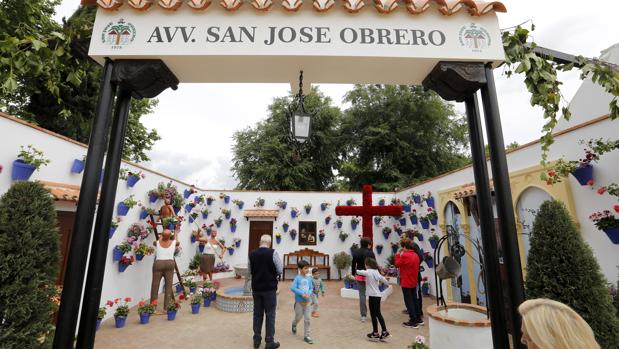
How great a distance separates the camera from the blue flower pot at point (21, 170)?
375cm

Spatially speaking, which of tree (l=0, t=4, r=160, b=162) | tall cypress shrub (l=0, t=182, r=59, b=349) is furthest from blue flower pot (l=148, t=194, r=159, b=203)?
tall cypress shrub (l=0, t=182, r=59, b=349)

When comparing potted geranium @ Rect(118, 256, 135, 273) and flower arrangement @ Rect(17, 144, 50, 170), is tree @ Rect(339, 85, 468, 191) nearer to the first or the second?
potted geranium @ Rect(118, 256, 135, 273)

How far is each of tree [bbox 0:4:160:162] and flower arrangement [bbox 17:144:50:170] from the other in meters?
0.69

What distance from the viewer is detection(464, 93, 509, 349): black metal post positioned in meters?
2.05

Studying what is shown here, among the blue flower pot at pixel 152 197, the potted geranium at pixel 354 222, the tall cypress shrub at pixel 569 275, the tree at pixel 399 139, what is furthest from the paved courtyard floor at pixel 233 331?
the tree at pixel 399 139

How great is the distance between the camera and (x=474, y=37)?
2.26 meters

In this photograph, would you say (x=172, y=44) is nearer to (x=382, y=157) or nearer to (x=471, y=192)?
(x=471, y=192)

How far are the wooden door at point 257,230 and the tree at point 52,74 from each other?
6550 millimetres

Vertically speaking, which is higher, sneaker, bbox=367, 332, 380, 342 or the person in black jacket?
the person in black jacket

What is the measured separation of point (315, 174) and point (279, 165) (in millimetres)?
2811

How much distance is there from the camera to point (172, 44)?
2199 mm

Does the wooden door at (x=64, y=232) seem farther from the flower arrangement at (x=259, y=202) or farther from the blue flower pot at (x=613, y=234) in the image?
the blue flower pot at (x=613, y=234)

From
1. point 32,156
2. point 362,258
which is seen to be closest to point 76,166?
point 32,156

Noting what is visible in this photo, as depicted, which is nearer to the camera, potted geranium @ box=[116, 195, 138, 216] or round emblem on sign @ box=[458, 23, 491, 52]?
round emblem on sign @ box=[458, 23, 491, 52]
